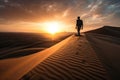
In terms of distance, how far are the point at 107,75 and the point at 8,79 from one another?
3464mm

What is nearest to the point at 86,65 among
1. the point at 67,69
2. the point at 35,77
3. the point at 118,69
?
the point at 67,69

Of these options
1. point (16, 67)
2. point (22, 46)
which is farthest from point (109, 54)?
point (22, 46)

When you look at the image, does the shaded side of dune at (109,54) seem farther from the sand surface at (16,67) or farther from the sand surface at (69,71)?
the sand surface at (16,67)

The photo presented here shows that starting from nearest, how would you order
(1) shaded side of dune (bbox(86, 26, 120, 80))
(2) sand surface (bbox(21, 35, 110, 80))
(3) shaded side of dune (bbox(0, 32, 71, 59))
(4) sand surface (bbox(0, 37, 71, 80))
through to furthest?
(2) sand surface (bbox(21, 35, 110, 80))
(1) shaded side of dune (bbox(86, 26, 120, 80))
(4) sand surface (bbox(0, 37, 71, 80))
(3) shaded side of dune (bbox(0, 32, 71, 59))

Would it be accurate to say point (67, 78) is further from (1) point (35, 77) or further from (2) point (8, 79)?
(2) point (8, 79)

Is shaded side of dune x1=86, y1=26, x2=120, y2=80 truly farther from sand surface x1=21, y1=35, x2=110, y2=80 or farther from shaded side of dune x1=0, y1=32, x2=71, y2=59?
shaded side of dune x1=0, y1=32, x2=71, y2=59

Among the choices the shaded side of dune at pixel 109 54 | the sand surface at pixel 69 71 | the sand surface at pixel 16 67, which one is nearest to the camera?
the sand surface at pixel 69 71

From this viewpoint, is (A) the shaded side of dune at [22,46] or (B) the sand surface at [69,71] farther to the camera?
(A) the shaded side of dune at [22,46]

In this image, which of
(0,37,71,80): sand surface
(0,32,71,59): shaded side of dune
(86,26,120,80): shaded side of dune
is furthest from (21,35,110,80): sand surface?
(0,32,71,59): shaded side of dune

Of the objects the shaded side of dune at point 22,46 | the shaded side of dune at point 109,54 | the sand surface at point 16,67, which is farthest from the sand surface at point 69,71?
the shaded side of dune at point 22,46

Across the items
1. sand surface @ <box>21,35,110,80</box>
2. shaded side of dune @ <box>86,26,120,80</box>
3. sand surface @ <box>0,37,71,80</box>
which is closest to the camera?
sand surface @ <box>21,35,110,80</box>

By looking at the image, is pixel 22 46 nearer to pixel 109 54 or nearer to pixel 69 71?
pixel 109 54

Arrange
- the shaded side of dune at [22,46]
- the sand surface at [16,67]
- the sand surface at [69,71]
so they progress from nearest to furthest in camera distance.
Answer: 1. the sand surface at [69,71]
2. the sand surface at [16,67]
3. the shaded side of dune at [22,46]

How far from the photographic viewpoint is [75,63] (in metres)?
5.05
